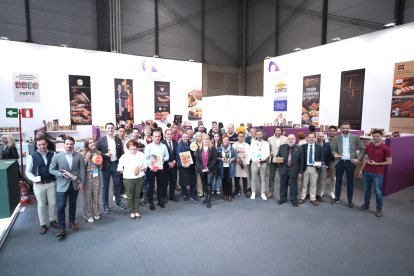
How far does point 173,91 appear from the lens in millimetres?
11820

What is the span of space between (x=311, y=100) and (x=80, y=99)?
8.94 m

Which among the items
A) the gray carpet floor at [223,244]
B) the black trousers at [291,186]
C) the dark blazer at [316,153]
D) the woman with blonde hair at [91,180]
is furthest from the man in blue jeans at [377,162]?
the woman with blonde hair at [91,180]

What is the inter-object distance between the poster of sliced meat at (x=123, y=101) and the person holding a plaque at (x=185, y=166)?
590 centimetres

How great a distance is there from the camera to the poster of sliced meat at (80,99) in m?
9.56

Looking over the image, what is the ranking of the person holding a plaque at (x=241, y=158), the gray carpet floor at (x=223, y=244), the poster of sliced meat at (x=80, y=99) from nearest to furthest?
the gray carpet floor at (x=223, y=244)
the person holding a plaque at (x=241, y=158)
the poster of sliced meat at (x=80, y=99)

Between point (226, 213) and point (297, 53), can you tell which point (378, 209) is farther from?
Result: point (297, 53)

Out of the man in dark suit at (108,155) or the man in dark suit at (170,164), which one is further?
the man in dark suit at (170,164)

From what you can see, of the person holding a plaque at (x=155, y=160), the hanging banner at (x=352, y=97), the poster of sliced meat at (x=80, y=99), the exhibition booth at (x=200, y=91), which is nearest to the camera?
the person holding a plaque at (x=155, y=160)

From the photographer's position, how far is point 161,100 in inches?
455

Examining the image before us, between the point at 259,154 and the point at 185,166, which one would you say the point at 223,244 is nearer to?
the point at 185,166

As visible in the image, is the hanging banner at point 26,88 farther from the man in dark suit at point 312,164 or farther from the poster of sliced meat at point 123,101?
the man in dark suit at point 312,164

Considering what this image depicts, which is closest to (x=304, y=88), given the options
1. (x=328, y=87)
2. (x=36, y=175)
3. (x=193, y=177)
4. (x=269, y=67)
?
(x=328, y=87)

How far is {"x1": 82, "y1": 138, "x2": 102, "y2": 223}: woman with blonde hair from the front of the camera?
417 cm

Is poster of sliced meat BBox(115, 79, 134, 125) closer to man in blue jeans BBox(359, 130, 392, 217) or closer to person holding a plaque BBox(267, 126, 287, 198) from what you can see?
person holding a plaque BBox(267, 126, 287, 198)
